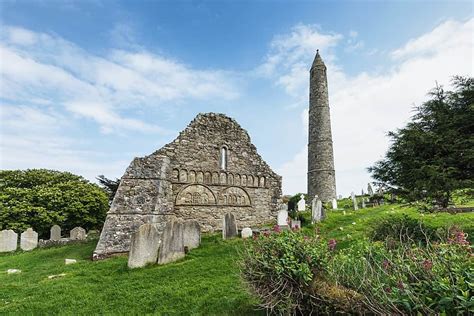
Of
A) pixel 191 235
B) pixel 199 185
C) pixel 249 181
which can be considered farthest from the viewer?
pixel 249 181

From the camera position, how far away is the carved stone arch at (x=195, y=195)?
14586 mm

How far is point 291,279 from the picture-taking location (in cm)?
447

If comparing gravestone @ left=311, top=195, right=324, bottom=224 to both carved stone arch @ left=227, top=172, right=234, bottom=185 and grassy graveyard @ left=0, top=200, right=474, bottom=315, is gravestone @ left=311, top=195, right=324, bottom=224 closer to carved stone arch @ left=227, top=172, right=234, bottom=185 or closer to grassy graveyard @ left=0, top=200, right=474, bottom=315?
grassy graveyard @ left=0, top=200, right=474, bottom=315

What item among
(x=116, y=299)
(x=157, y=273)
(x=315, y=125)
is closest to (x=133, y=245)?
(x=157, y=273)

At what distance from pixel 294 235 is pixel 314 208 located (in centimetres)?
976

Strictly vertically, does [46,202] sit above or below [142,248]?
above

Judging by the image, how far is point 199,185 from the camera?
15.1 metres

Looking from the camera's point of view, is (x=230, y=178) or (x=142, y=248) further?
(x=230, y=178)

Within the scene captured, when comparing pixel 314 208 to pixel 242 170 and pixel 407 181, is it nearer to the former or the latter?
pixel 242 170

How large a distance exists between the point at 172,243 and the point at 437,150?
333 inches

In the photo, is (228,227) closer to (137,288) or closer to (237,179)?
(137,288)

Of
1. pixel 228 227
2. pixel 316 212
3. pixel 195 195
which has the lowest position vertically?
pixel 228 227

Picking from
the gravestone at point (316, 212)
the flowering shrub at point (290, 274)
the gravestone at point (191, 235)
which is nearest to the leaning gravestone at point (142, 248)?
the gravestone at point (191, 235)

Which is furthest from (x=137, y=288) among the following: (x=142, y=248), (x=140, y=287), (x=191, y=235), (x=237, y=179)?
(x=237, y=179)
